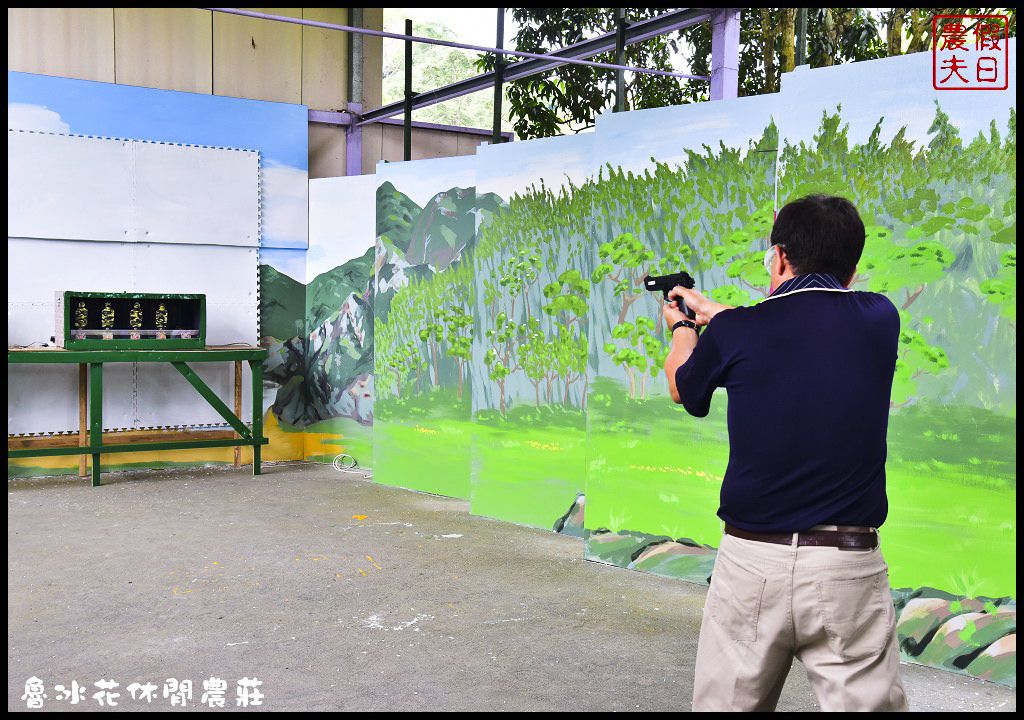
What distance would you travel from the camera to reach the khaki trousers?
1859mm

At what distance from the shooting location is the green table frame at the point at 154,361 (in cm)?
628

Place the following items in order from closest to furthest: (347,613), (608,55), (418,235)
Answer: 1. (347,613)
2. (418,235)
3. (608,55)

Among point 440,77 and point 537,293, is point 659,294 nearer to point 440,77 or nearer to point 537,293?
point 537,293

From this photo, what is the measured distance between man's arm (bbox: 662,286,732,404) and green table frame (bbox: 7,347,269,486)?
516 centimetres

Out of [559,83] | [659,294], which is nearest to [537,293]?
[659,294]

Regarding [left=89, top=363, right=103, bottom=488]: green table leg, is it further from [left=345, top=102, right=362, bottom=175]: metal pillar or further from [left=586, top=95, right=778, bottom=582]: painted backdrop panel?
[left=586, top=95, right=778, bottom=582]: painted backdrop panel

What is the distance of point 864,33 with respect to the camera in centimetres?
1084

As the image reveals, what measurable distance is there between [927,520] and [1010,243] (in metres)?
1.05

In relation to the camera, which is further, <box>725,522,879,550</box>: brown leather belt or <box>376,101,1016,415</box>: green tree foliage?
<box>376,101,1016,415</box>: green tree foliage

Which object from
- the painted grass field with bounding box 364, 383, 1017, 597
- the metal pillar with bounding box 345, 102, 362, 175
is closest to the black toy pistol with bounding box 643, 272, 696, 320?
the painted grass field with bounding box 364, 383, 1017, 597

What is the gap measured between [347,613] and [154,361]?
11.1 ft

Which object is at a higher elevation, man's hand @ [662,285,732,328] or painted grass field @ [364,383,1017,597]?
man's hand @ [662,285,732,328]

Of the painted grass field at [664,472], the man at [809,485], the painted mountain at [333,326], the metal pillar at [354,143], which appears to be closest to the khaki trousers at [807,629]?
the man at [809,485]

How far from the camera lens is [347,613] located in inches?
157
